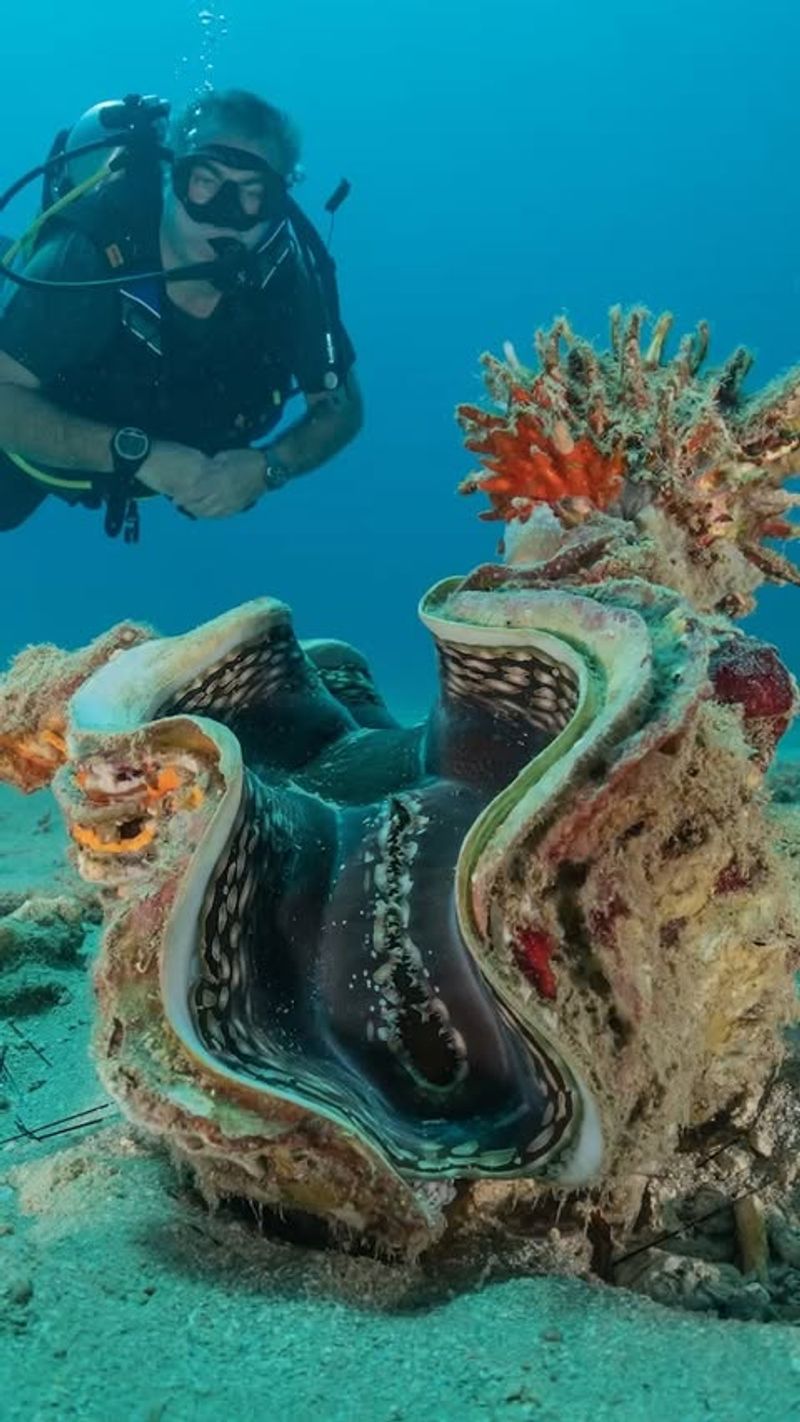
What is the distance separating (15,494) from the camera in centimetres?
Result: 888

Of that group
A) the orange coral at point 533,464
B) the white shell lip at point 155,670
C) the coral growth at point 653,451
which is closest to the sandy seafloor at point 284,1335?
the white shell lip at point 155,670

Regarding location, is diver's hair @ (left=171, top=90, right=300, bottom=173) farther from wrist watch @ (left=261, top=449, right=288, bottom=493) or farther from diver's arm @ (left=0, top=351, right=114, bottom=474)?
wrist watch @ (left=261, top=449, right=288, bottom=493)

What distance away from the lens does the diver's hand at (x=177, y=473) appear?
7.77m

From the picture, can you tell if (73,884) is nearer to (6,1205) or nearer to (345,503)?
(6,1205)

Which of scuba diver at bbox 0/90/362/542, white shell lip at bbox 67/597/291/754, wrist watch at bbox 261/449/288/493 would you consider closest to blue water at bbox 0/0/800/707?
wrist watch at bbox 261/449/288/493

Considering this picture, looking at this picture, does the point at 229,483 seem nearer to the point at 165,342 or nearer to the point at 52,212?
the point at 165,342

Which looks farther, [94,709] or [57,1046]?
[57,1046]

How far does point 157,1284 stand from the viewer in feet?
5.23

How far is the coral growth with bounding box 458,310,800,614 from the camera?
8.45ft

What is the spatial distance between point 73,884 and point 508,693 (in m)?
3.37

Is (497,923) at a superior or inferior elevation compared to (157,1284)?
superior

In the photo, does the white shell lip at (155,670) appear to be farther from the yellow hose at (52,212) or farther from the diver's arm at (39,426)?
the yellow hose at (52,212)

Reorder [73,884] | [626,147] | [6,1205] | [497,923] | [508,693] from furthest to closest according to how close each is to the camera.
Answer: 1. [626,147]
2. [73,884]
3. [508,693]
4. [6,1205]
5. [497,923]

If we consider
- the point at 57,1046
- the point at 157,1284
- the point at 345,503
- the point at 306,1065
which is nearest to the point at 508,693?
the point at 306,1065
